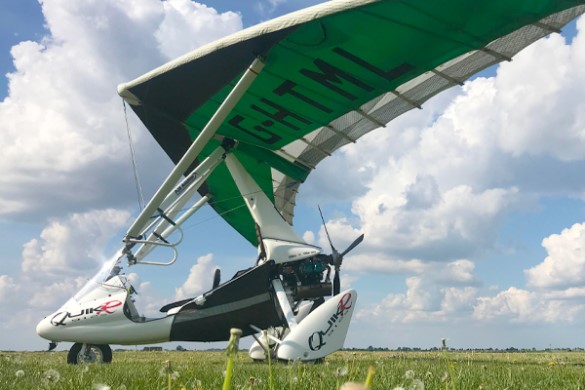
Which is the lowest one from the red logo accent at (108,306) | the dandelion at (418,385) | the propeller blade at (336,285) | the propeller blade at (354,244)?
the dandelion at (418,385)

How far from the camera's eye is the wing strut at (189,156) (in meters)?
9.47

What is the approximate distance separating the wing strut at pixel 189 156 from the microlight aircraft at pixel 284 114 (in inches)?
0.9

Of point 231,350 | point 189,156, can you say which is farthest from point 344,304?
point 231,350

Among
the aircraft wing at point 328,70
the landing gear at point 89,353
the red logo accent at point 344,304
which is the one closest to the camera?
the aircraft wing at point 328,70

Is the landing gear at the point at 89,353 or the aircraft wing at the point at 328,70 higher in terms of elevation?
the aircraft wing at the point at 328,70

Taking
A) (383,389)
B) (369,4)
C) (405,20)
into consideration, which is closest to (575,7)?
(405,20)

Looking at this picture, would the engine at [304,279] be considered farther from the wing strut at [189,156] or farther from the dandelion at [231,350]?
the dandelion at [231,350]

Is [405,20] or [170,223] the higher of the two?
[405,20]

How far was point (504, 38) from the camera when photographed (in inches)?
370

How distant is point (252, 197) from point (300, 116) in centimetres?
212

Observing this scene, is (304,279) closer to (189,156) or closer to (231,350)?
(189,156)

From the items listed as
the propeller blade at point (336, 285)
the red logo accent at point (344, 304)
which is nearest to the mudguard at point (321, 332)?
the red logo accent at point (344, 304)

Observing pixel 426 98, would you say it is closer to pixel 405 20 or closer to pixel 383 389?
pixel 405 20

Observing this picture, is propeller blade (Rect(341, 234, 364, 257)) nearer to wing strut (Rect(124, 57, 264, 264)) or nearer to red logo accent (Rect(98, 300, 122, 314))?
wing strut (Rect(124, 57, 264, 264))
